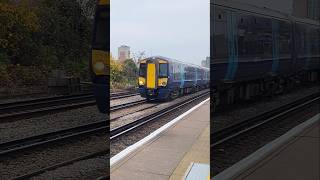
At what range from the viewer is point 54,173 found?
14.1ft

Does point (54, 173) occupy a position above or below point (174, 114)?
below

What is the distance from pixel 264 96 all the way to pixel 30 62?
613 cm

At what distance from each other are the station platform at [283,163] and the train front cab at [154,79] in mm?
1731

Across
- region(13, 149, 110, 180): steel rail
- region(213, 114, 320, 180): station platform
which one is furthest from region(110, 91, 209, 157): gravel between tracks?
region(13, 149, 110, 180): steel rail

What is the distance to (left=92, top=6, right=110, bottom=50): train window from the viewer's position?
2.53 metres

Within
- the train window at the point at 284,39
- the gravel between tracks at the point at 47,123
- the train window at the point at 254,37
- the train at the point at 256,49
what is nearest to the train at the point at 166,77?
the train at the point at 256,49

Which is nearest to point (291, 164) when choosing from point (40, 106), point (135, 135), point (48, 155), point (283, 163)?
point (283, 163)

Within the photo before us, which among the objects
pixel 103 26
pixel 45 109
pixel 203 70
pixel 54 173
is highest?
pixel 103 26

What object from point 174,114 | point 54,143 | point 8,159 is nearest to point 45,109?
point 54,143

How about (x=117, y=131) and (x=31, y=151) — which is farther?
(x=31, y=151)

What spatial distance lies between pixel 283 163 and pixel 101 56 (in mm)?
2689

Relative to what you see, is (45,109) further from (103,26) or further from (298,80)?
(298,80)

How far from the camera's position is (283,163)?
14.2 feet

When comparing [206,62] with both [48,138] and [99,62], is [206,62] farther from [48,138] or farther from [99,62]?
[48,138]
